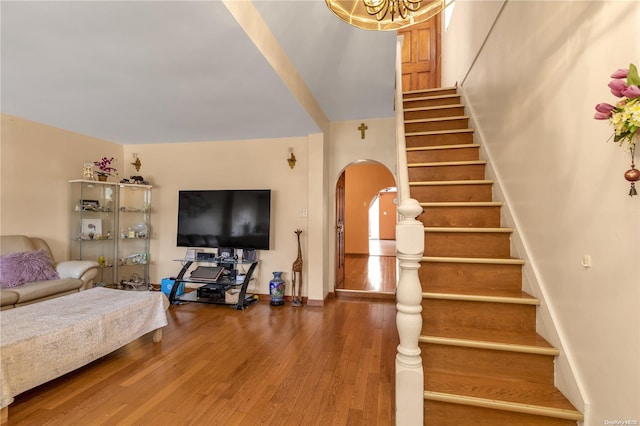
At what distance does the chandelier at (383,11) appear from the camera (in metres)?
1.61

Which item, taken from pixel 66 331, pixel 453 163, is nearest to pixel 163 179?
pixel 66 331

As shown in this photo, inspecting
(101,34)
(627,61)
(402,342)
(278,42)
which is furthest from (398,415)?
(101,34)

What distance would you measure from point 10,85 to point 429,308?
167 inches

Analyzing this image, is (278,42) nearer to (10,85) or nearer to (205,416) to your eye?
(10,85)

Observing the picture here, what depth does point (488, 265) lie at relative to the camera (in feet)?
6.83

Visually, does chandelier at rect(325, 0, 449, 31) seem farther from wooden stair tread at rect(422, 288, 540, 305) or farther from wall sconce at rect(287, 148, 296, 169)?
wall sconce at rect(287, 148, 296, 169)

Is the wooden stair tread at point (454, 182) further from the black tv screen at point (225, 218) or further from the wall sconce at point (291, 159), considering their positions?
the black tv screen at point (225, 218)

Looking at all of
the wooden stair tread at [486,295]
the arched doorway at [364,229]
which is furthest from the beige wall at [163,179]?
the wooden stair tread at [486,295]

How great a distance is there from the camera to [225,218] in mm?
4555

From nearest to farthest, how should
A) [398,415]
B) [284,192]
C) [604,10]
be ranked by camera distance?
[604,10] → [398,415] → [284,192]

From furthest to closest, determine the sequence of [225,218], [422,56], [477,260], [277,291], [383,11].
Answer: [422,56] → [225,218] → [277,291] → [477,260] → [383,11]

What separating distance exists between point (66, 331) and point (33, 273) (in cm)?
190

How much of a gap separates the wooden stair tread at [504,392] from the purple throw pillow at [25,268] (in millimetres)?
4186

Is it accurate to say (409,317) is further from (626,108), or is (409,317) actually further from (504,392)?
(626,108)
